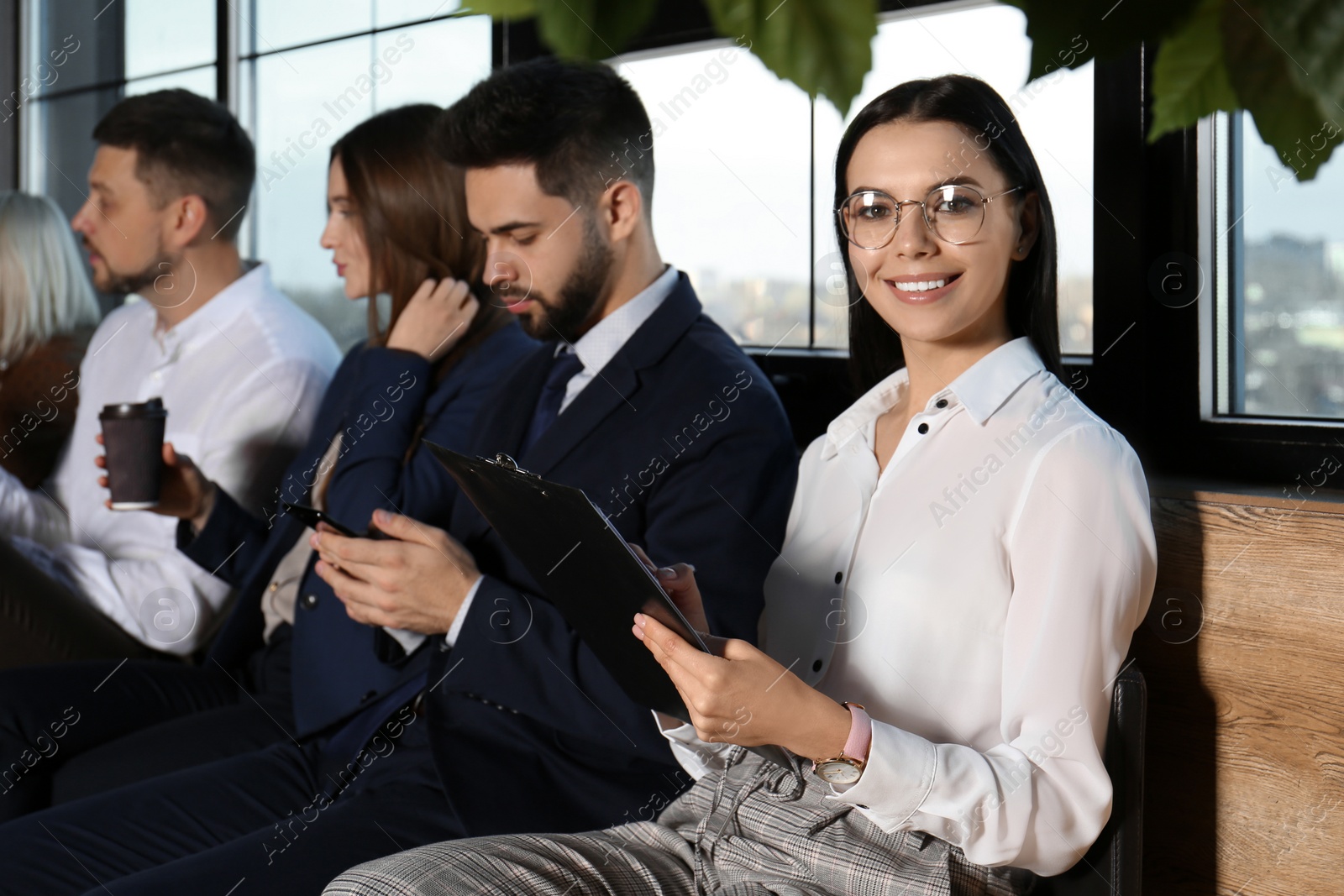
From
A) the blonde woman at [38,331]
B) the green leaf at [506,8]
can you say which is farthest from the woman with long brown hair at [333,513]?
the green leaf at [506,8]

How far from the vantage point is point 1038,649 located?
3.35 feet

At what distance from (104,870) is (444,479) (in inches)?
27.9

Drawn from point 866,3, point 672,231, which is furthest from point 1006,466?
point 672,231

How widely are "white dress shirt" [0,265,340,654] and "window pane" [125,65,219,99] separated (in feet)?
4.16

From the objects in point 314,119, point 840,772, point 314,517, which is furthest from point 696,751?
point 314,119

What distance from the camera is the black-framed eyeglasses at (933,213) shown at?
1.17m

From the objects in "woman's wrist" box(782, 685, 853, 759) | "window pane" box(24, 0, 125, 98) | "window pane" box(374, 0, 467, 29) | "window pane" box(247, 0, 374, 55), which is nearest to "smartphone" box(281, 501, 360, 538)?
"woman's wrist" box(782, 685, 853, 759)

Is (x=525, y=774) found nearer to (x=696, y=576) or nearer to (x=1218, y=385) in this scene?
(x=696, y=576)

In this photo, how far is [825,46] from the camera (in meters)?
0.27

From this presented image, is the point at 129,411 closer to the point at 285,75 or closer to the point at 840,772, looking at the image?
the point at 840,772

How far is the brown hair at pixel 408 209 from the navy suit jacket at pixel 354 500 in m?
0.14

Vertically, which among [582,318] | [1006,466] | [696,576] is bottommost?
[696,576]

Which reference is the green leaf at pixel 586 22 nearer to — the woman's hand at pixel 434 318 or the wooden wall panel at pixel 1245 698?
the wooden wall panel at pixel 1245 698

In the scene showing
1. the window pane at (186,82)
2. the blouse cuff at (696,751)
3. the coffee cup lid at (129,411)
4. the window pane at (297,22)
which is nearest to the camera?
the blouse cuff at (696,751)
